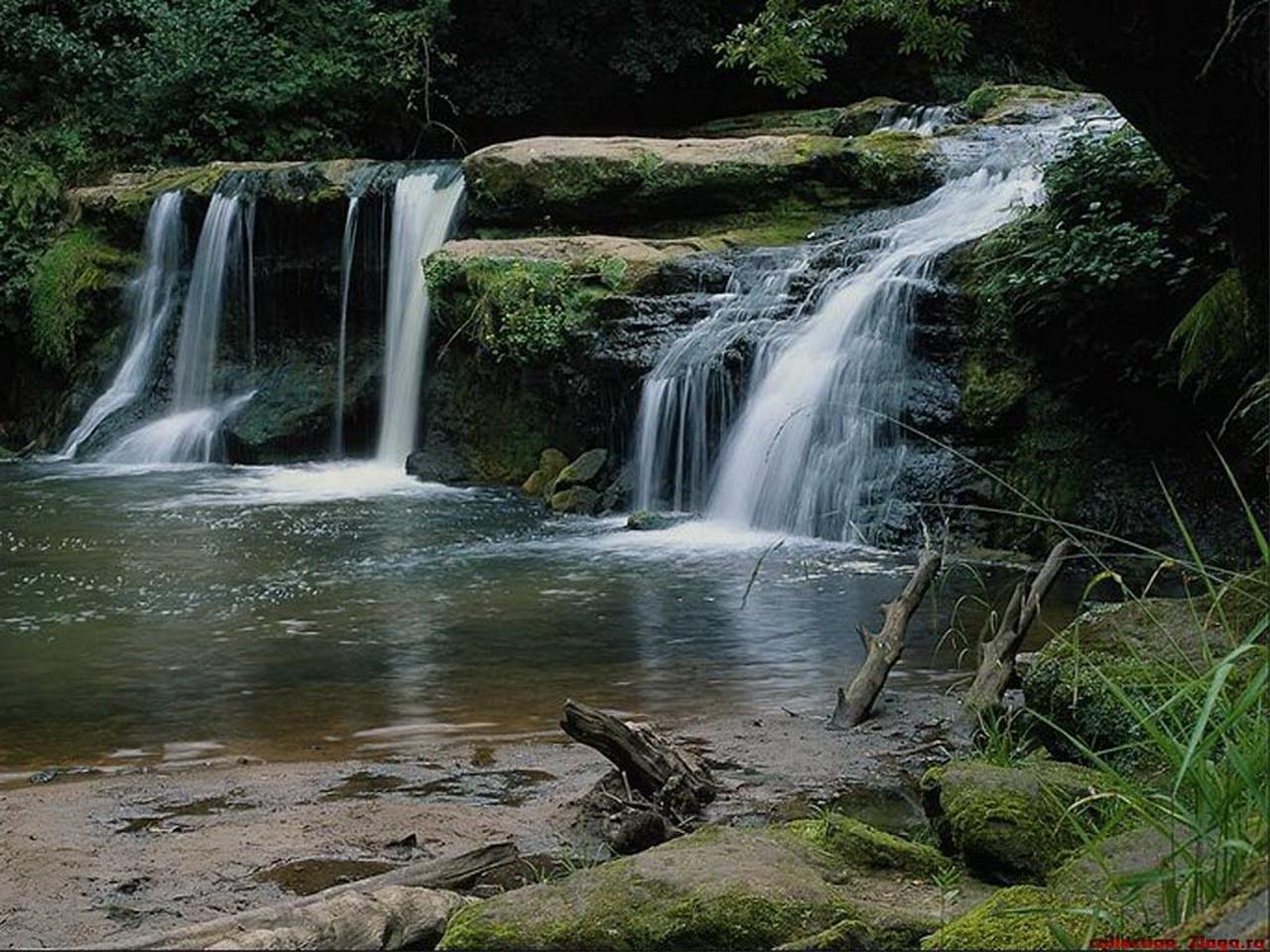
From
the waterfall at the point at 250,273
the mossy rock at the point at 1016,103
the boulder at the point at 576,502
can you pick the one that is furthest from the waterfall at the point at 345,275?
the mossy rock at the point at 1016,103

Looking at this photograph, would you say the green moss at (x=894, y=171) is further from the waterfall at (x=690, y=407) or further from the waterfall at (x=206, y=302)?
the waterfall at (x=206, y=302)

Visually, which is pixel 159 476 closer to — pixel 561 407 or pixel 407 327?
pixel 407 327

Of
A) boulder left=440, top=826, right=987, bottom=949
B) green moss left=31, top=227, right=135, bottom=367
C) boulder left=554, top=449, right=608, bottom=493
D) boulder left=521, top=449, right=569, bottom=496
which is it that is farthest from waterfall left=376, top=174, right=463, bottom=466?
boulder left=440, top=826, right=987, bottom=949

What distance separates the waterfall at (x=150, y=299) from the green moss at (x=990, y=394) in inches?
427

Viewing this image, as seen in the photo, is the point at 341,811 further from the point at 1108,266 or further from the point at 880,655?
the point at 1108,266

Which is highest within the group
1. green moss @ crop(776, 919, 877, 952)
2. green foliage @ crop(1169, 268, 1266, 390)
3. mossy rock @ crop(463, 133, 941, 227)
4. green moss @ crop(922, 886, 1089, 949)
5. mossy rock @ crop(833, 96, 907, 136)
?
mossy rock @ crop(833, 96, 907, 136)

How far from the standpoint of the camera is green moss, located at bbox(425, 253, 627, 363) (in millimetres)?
14789

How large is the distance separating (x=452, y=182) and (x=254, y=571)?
312 inches

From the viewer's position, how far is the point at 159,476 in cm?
1680

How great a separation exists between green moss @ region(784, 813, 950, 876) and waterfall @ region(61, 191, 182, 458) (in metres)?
16.2

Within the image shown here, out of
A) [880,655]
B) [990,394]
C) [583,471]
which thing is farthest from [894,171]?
[880,655]

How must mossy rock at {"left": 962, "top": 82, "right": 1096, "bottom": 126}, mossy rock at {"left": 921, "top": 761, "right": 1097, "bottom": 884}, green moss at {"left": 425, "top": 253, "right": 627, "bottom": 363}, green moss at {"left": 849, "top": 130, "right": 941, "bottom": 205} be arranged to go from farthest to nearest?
mossy rock at {"left": 962, "top": 82, "right": 1096, "bottom": 126}, green moss at {"left": 849, "top": 130, "right": 941, "bottom": 205}, green moss at {"left": 425, "top": 253, "right": 627, "bottom": 363}, mossy rock at {"left": 921, "top": 761, "right": 1097, "bottom": 884}

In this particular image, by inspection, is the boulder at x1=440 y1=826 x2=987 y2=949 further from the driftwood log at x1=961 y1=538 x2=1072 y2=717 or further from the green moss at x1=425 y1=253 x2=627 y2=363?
the green moss at x1=425 y1=253 x2=627 y2=363

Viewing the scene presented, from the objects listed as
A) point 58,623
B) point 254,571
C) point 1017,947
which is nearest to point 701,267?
point 254,571
